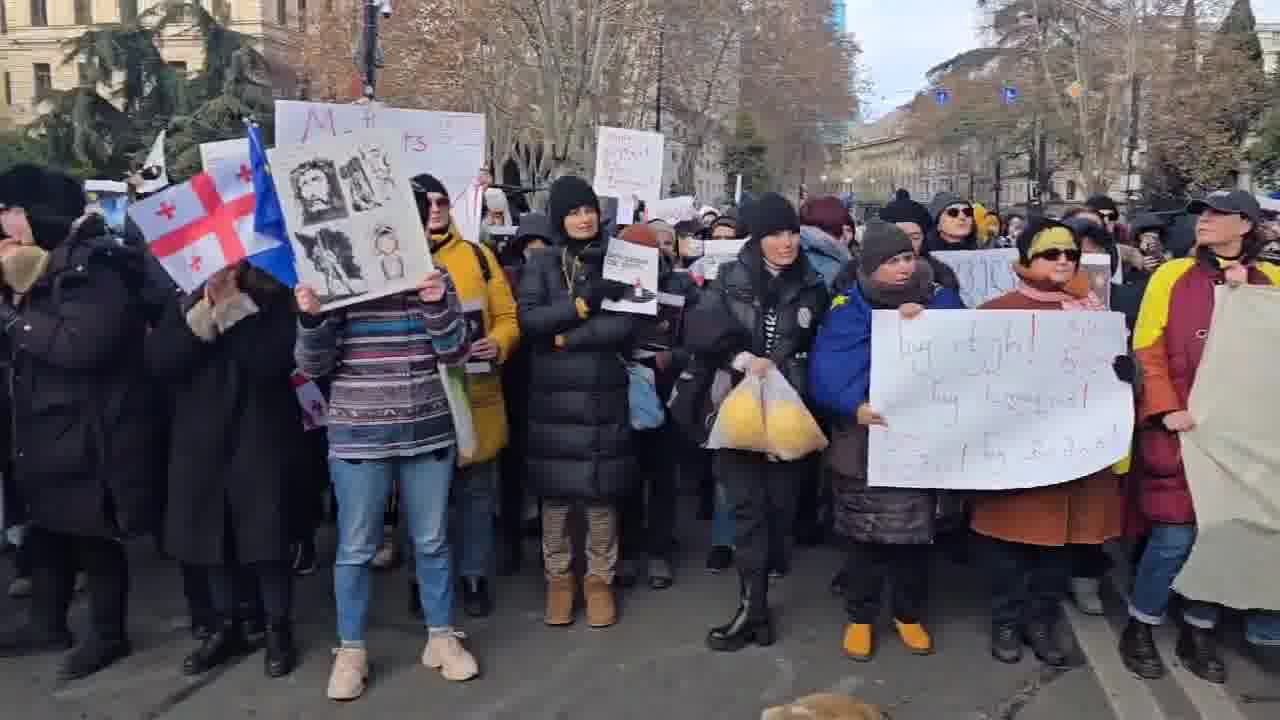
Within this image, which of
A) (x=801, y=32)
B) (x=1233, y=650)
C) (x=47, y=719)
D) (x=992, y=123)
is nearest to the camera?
(x=47, y=719)

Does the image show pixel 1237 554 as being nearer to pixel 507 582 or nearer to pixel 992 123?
pixel 507 582

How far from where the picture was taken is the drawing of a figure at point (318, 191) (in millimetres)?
3900

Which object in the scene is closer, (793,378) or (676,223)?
(793,378)

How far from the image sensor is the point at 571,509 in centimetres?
504

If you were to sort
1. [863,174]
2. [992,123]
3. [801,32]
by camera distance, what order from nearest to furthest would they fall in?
[801,32], [992,123], [863,174]

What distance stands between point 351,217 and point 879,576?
8.69 feet

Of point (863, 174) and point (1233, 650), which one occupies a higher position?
point (863, 174)

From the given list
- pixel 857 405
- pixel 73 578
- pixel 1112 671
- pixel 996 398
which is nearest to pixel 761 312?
pixel 857 405

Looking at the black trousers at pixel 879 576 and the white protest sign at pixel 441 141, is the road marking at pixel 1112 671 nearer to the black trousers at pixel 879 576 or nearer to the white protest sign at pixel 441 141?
the black trousers at pixel 879 576

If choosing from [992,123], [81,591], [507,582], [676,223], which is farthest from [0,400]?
Result: [992,123]

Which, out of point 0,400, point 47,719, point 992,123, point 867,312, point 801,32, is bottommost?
point 47,719

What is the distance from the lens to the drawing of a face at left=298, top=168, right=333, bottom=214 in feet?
12.8

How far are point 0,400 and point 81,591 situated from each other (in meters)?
1.24

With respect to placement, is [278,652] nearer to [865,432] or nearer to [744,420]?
[744,420]
